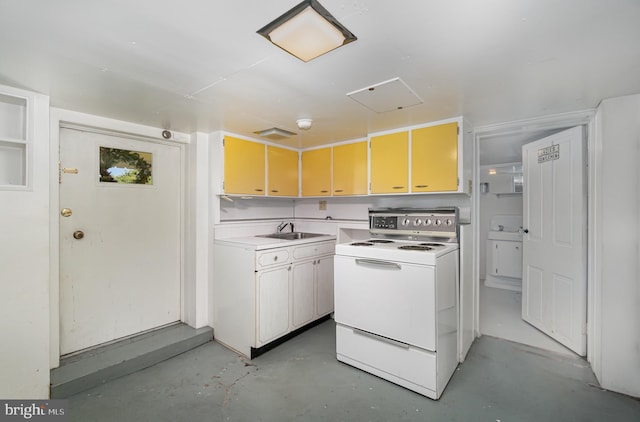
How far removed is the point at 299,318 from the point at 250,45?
2.42m

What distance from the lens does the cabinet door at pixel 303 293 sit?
2809 millimetres

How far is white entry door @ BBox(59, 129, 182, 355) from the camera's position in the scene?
2.33m

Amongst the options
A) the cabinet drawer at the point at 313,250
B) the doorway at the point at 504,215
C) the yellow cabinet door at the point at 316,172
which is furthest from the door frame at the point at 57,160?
the doorway at the point at 504,215

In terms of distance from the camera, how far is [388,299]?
209 cm

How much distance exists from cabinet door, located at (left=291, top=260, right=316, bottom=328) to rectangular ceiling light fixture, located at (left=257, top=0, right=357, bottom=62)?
197cm

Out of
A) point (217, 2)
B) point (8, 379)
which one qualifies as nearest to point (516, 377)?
point (217, 2)

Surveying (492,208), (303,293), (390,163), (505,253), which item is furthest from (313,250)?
(492,208)

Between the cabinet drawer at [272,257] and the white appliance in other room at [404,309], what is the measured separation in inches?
22.9

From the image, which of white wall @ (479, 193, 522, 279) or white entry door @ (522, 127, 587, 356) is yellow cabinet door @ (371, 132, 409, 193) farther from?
white wall @ (479, 193, 522, 279)

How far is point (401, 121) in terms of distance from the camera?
97.6 inches

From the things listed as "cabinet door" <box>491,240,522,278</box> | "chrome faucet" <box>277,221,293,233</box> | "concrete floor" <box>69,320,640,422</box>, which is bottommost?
"concrete floor" <box>69,320,640,422</box>

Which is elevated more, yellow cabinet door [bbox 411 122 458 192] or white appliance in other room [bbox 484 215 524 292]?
yellow cabinet door [bbox 411 122 458 192]

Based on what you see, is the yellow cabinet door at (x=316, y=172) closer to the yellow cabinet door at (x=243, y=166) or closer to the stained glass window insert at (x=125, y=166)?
the yellow cabinet door at (x=243, y=166)

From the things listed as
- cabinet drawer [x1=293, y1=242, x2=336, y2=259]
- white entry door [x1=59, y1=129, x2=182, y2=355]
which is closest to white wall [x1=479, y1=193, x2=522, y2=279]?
cabinet drawer [x1=293, y1=242, x2=336, y2=259]
